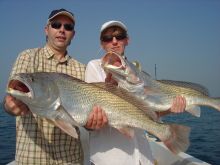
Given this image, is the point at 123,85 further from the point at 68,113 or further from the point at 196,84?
the point at 196,84

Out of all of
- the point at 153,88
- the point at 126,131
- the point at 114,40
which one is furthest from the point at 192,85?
the point at 126,131

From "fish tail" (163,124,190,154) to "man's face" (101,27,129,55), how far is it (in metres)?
1.52

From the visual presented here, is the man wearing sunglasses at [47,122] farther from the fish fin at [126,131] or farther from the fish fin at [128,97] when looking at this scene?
the fish fin at [126,131]

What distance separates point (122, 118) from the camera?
180 inches

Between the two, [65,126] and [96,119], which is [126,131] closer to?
[96,119]

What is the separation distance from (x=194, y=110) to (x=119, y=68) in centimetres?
169

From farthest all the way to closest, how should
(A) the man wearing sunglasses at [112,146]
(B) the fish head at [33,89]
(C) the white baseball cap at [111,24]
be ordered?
(C) the white baseball cap at [111,24], (A) the man wearing sunglasses at [112,146], (B) the fish head at [33,89]

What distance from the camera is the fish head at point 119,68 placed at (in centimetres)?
476

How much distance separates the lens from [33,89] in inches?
164

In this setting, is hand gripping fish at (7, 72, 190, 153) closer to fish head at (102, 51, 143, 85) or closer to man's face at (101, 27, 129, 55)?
fish head at (102, 51, 143, 85)

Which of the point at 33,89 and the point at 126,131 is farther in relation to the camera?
the point at 126,131

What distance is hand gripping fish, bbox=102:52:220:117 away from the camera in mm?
4836

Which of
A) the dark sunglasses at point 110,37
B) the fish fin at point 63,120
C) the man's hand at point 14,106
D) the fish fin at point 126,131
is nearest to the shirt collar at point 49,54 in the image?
the dark sunglasses at point 110,37

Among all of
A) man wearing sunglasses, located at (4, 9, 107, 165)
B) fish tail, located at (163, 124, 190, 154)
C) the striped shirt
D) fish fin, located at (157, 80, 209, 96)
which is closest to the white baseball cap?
man wearing sunglasses, located at (4, 9, 107, 165)
